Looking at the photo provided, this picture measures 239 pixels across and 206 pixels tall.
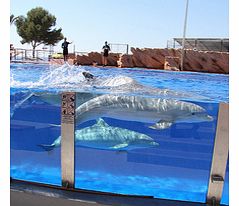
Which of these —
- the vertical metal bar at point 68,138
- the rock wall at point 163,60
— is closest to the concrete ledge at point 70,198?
the vertical metal bar at point 68,138

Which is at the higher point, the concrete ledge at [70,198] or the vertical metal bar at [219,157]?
the vertical metal bar at [219,157]

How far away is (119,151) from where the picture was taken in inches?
77.0

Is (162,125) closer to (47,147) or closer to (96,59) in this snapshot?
(47,147)

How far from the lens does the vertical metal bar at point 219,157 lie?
166cm

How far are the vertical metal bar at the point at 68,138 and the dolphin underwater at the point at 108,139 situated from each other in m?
0.04

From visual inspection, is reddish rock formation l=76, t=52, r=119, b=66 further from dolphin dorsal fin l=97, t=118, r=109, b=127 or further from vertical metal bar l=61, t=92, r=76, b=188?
vertical metal bar l=61, t=92, r=76, b=188

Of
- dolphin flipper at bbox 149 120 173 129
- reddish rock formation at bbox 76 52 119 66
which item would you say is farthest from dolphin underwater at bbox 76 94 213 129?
reddish rock formation at bbox 76 52 119 66

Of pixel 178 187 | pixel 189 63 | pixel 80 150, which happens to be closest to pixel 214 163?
pixel 178 187

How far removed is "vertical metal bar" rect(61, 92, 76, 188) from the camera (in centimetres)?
185

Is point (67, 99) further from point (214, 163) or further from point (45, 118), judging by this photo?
point (214, 163)

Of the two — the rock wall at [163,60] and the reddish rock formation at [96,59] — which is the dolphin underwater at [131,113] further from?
the reddish rock formation at [96,59]

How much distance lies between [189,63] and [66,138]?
17801 mm

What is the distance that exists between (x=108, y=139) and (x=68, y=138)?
0.32 m
